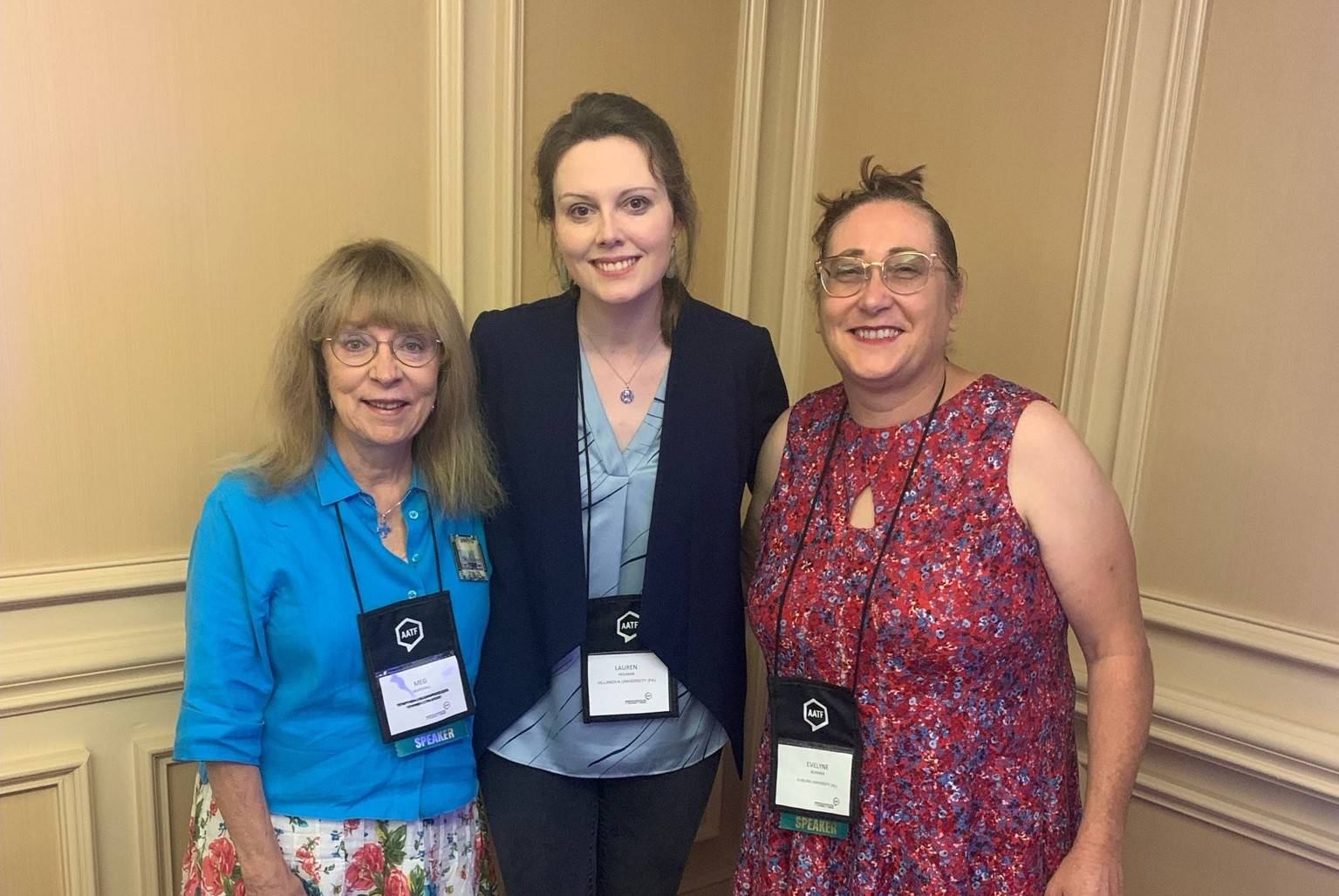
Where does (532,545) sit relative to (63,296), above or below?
below

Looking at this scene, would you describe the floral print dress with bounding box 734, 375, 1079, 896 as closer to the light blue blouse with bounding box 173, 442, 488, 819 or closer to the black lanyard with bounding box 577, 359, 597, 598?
the black lanyard with bounding box 577, 359, 597, 598

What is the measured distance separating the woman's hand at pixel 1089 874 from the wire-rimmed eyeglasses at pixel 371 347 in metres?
1.17

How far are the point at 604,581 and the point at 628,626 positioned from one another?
0.27 feet

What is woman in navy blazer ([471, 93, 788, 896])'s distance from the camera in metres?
1.41

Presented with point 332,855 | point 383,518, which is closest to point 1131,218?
point 383,518

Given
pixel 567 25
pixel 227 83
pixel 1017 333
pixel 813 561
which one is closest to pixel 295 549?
pixel 813 561

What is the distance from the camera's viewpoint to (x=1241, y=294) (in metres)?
1.54

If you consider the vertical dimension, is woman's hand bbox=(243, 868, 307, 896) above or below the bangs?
below

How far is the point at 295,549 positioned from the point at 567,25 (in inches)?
52.2

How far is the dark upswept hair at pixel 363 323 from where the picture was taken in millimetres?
1336

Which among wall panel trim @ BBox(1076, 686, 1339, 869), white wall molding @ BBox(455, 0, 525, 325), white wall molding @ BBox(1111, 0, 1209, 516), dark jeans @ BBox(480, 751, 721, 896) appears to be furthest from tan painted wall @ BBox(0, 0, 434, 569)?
wall panel trim @ BBox(1076, 686, 1339, 869)

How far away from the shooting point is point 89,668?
5.16 ft

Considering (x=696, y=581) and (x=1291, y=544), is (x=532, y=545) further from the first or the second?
(x=1291, y=544)

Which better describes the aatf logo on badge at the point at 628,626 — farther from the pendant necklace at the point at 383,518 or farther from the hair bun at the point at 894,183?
the hair bun at the point at 894,183
